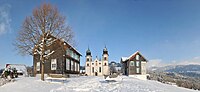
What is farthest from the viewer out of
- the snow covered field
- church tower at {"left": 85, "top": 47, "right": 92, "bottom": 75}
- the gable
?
church tower at {"left": 85, "top": 47, "right": 92, "bottom": 75}

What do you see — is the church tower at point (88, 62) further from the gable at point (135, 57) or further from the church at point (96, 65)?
the gable at point (135, 57)

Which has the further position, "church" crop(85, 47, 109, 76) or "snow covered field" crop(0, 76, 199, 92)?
"church" crop(85, 47, 109, 76)

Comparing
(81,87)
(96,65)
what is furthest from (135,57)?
(81,87)

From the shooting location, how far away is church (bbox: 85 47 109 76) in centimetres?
10250

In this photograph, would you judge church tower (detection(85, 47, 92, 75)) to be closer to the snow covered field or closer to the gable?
the gable

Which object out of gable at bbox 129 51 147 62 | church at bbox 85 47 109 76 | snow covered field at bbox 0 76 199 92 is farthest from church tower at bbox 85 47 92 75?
snow covered field at bbox 0 76 199 92

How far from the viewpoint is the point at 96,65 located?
10506 centimetres

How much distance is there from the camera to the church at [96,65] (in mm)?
102500

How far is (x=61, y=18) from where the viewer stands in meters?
32.3

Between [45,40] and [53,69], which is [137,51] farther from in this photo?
[45,40]

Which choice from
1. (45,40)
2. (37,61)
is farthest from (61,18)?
(37,61)

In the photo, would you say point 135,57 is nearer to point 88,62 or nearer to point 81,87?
point 88,62

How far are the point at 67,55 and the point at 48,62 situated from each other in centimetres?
454

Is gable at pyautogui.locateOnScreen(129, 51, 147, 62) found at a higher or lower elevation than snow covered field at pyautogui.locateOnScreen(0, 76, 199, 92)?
higher
